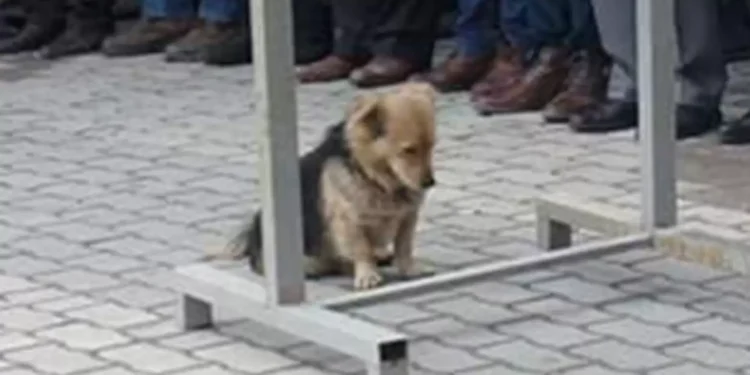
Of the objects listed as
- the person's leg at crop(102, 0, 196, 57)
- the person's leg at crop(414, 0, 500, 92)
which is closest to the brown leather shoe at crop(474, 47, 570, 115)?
the person's leg at crop(414, 0, 500, 92)

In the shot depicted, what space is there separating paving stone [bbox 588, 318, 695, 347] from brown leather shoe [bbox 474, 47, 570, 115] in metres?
2.67

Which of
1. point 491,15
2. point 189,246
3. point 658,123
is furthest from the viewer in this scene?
point 491,15

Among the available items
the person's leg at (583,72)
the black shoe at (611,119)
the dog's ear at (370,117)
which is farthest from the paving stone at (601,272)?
the person's leg at (583,72)

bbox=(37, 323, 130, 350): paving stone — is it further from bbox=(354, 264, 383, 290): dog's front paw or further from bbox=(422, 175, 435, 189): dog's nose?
bbox=(422, 175, 435, 189): dog's nose

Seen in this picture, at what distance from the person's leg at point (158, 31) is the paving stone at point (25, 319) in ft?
13.6

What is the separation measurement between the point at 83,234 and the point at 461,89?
2256 millimetres

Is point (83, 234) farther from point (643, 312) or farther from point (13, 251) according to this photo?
point (643, 312)

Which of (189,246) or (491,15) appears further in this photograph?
(491,15)

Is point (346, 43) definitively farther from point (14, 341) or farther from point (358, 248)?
point (14, 341)

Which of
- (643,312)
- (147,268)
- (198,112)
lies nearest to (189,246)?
(147,268)

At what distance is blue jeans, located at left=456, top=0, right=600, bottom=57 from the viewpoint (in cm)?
807

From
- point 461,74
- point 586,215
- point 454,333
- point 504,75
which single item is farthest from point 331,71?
point 454,333

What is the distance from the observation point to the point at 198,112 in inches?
342

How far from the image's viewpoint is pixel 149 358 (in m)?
5.45
